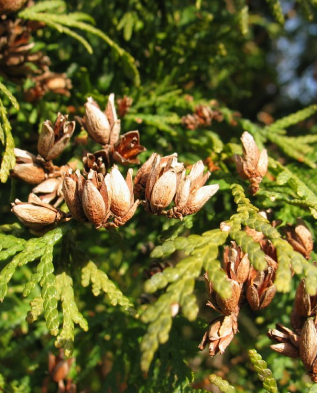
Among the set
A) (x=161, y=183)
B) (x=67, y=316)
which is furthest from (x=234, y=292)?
(x=67, y=316)


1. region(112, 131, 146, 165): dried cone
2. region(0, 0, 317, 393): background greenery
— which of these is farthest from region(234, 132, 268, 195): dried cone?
region(112, 131, 146, 165): dried cone

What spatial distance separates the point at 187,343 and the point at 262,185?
51cm

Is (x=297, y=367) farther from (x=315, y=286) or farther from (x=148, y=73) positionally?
(x=148, y=73)

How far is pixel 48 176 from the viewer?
1115mm

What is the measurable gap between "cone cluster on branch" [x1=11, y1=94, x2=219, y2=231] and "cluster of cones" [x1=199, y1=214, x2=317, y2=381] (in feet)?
0.58

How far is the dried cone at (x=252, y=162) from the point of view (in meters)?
1.08

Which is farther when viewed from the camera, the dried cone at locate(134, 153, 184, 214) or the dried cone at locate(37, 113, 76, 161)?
the dried cone at locate(37, 113, 76, 161)

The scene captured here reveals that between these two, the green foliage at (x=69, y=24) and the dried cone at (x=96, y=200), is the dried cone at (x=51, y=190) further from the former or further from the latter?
the green foliage at (x=69, y=24)

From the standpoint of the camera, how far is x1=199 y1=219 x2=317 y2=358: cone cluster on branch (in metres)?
0.94

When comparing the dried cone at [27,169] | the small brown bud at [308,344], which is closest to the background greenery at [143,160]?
the dried cone at [27,169]

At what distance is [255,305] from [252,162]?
0.37m

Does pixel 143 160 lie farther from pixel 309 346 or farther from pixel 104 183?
pixel 309 346

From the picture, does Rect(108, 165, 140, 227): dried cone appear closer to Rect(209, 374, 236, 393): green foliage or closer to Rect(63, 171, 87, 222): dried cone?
Rect(63, 171, 87, 222): dried cone

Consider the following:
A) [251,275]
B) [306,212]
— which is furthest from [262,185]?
[251,275]
